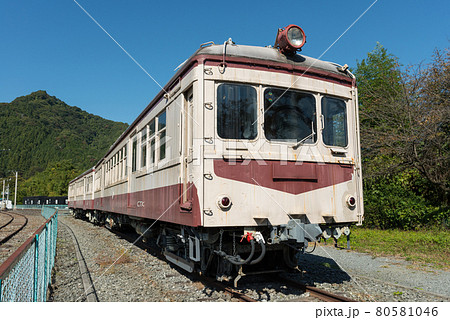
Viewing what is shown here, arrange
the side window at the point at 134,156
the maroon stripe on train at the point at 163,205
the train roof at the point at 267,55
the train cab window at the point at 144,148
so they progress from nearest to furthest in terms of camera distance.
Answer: the maroon stripe on train at the point at 163,205
the train roof at the point at 267,55
the train cab window at the point at 144,148
the side window at the point at 134,156

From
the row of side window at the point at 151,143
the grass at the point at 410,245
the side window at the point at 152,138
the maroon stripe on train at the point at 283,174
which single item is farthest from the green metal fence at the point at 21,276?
the grass at the point at 410,245

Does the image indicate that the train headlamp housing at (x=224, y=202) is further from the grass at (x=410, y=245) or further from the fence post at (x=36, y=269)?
the grass at (x=410, y=245)

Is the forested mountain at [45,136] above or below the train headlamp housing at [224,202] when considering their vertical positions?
above

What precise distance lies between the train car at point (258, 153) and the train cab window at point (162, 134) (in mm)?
205

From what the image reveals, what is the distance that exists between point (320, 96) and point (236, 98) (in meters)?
1.43

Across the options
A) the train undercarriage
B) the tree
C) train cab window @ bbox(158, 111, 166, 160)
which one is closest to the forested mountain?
the tree

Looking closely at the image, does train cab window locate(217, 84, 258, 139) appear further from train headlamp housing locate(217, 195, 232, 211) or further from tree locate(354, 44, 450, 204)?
tree locate(354, 44, 450, 204)

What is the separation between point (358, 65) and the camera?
2112cm

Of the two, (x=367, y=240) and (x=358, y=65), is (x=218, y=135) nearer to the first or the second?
(x=367, y=240)

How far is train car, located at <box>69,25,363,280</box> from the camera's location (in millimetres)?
4941

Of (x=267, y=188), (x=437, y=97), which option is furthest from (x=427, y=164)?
(x=267, y=188)

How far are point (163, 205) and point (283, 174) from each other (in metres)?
2.27

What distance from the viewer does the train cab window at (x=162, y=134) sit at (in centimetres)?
654

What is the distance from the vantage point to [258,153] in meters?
5.12
